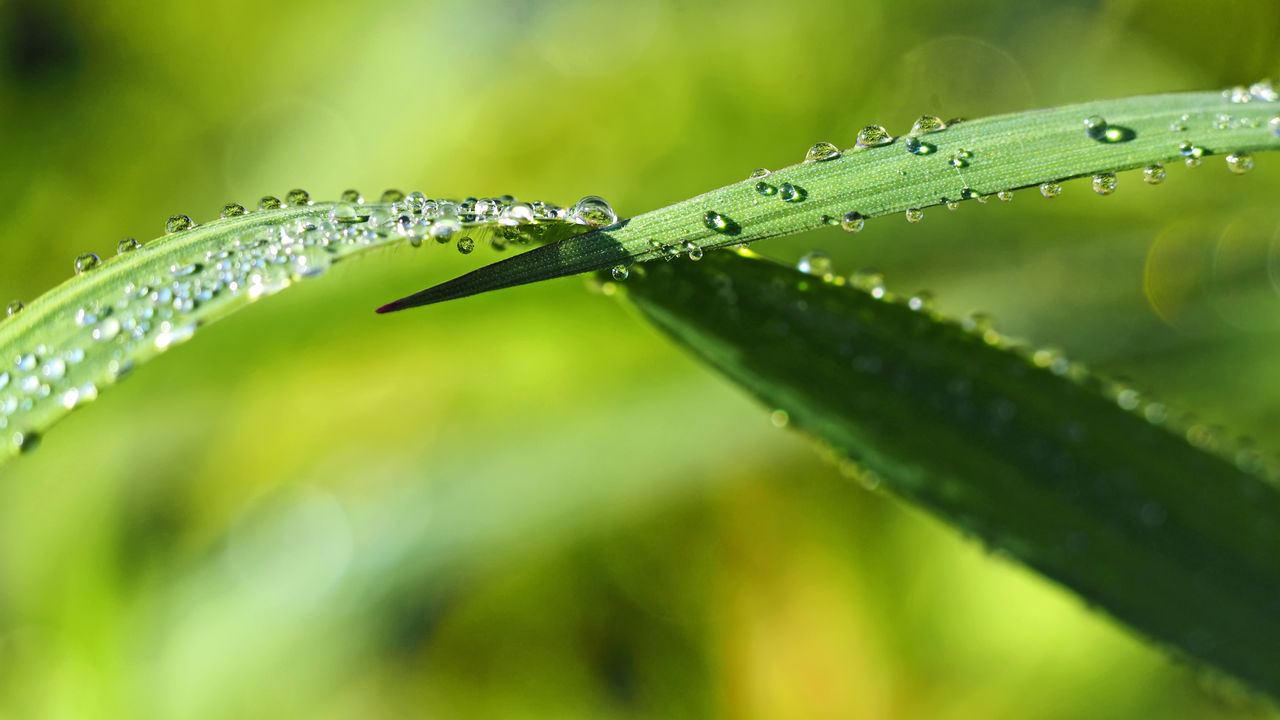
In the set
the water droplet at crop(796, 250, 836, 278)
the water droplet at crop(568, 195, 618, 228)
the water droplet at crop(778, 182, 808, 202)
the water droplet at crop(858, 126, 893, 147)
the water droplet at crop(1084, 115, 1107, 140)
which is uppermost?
the water droplet at crop(1084, 115, 1107, 140)

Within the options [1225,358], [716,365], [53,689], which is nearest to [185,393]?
[53,689]

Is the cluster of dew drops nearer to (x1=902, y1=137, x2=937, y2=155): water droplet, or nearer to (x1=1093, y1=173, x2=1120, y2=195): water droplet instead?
(x1=902, y1=137, x2=937, y2=155): water droplet

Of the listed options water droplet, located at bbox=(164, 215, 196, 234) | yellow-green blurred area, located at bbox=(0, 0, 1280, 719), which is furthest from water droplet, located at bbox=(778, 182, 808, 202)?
yellow-green blurred area, located at bbox=(0, 0, 1280, 719)

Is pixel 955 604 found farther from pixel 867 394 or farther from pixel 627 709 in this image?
pixel 867 394

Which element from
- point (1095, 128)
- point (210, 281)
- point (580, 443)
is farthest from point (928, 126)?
point (580, 443)

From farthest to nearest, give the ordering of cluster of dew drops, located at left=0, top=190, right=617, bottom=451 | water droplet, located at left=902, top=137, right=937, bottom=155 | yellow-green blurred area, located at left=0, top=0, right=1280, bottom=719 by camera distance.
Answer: yellow-green blurred area, located at left=0, top=0, right=1280, bottom=719 < water droplet, located at left=902, top=137, right=937, bottom=155 < cluster of dew drops, located at left=0, top=190, right=617, bottom=451

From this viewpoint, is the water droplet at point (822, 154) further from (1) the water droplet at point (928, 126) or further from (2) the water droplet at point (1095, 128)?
(2) the water droplet at point (1095, 128)

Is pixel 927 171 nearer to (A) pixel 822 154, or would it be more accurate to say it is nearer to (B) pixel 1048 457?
(A) pixel 822 154

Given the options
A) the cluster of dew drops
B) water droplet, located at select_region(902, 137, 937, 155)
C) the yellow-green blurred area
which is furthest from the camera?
the yellow-green blurred area

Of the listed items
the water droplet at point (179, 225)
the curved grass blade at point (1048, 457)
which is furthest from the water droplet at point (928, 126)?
the water droplet at point (179, 225)
